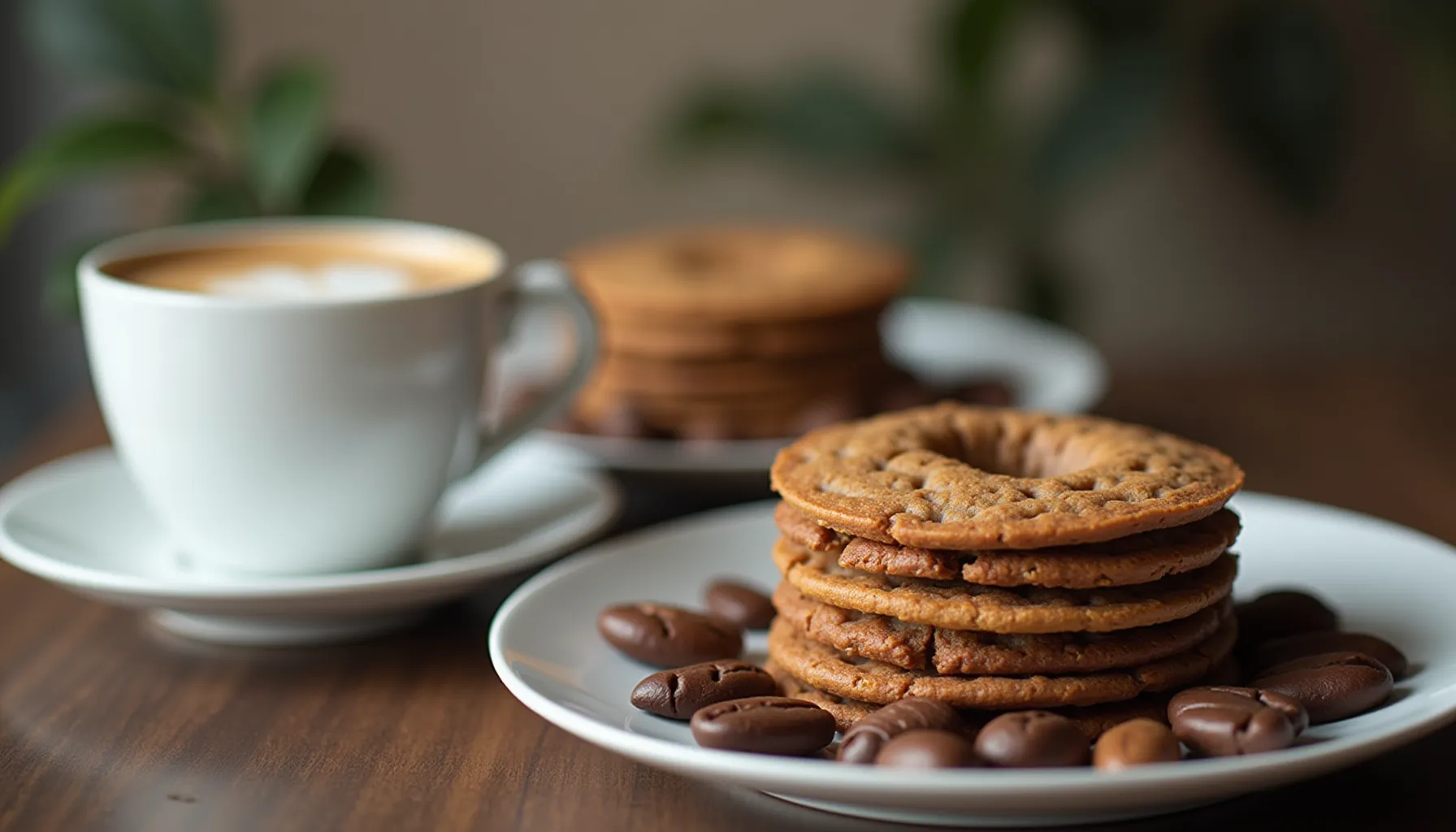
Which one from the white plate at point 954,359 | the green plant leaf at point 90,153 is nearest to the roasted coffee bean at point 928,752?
the white plate at point 954,359

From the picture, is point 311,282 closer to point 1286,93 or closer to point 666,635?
point 666,635

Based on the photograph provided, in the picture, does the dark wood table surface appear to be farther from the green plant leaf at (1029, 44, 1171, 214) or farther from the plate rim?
the green plant leaf at (1029, 44, 1171, 214)

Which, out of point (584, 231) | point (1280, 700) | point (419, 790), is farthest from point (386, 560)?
point (584, 231)

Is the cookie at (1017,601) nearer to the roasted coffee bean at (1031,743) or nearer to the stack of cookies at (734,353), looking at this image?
the roasted coffee bean at (1031,743)

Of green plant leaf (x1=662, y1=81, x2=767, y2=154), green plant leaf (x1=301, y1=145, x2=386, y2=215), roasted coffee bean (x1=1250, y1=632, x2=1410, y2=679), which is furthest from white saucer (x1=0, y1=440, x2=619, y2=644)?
green plant leaf (x1=662, y1=81, x2=767, y2=154)

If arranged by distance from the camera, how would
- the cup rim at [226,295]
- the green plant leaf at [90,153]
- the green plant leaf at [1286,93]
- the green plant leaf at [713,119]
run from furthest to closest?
the green plant leaf at [713,119] < the green plant leaf at [1286,93] < the green plant leaf at [90,153] < the cup rim at [226,295]

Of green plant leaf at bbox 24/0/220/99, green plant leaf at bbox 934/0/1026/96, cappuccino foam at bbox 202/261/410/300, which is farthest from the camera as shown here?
green plant leaf at bbox 934/0/1026/96

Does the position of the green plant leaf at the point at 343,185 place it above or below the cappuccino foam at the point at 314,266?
below

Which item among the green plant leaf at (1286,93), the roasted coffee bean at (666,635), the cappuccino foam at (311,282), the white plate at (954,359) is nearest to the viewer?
the roasted coffee bean at (666,635)
